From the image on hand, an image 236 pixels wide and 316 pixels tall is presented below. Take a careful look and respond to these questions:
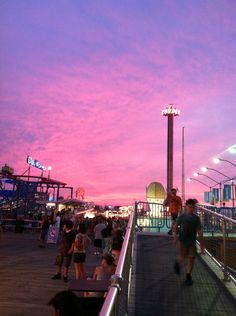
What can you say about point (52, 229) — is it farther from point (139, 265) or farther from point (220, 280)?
point (220, 280)

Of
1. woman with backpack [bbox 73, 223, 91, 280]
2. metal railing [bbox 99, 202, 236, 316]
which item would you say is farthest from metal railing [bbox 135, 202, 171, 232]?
woman with backpack [bbox 73, 223, 91, 280]

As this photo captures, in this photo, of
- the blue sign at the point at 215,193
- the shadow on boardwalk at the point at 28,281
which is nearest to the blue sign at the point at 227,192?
the blue sign at the point at 215,193

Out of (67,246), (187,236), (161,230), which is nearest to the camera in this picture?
(187,236)

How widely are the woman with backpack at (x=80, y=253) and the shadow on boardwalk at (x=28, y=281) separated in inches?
23.4

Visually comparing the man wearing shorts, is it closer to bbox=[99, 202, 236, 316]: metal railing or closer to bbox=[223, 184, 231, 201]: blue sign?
bbox=[99, 202, 236, 316]: metal railing

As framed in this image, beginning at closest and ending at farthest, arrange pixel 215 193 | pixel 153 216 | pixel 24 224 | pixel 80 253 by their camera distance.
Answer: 1. pixel 80 253
2. pixel 153 216
3. pixel 24 224
4. pixel 215 193

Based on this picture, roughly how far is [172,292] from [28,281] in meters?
6.33

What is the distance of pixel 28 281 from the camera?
40.2ft

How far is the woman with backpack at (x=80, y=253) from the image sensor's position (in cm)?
1177

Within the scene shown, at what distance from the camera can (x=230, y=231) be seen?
909 cm

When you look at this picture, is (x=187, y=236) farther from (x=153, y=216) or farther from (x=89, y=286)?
(x=153, y=216)

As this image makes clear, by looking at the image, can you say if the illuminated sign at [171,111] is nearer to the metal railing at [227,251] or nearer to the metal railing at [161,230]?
the metal railing at [161,230]

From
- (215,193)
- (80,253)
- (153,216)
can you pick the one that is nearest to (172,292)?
(80,253)

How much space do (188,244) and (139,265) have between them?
1546 mm
